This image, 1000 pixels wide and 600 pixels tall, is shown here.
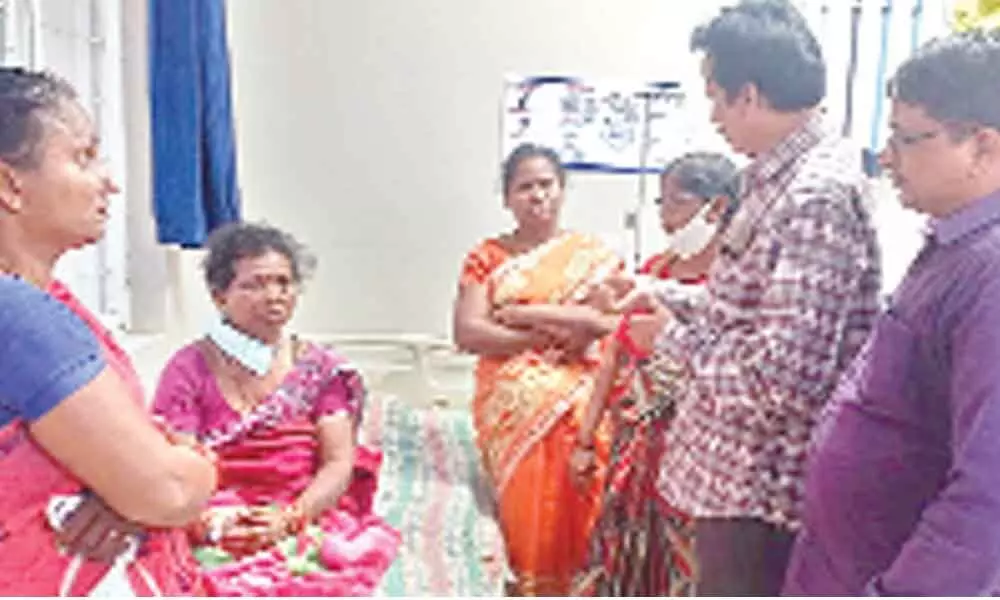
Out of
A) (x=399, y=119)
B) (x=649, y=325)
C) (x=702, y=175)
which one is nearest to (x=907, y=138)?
(x=649, y=325)

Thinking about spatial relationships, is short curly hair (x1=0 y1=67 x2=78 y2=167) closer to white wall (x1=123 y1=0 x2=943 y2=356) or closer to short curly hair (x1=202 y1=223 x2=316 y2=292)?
short curly hair (x1=202 y1=223 x2=316 y2=292)

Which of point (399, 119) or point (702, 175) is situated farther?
point (399, 119)

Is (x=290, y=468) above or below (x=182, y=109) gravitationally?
below

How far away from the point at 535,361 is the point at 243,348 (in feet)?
2.87

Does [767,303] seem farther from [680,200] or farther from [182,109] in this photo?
[182,109]

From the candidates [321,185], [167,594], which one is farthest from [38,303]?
[321,185]

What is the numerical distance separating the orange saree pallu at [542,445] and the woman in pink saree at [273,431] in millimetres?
492

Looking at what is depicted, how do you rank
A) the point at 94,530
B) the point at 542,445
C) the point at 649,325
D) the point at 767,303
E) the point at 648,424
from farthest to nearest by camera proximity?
1. the point at 542,445
2. the point at 648,424
3. the point at 649,325
4. the point at 767,303
5. the point at 94,530

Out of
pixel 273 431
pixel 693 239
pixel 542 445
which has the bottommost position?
pixel 542 445

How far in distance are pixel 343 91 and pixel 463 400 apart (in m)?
1.16

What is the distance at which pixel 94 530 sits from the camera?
0.93 meters

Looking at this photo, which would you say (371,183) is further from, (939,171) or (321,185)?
(939,171)

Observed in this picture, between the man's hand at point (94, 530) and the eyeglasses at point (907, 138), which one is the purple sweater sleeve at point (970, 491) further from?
the man's hand at point (94, 530)

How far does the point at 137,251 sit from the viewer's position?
8.97 ft
